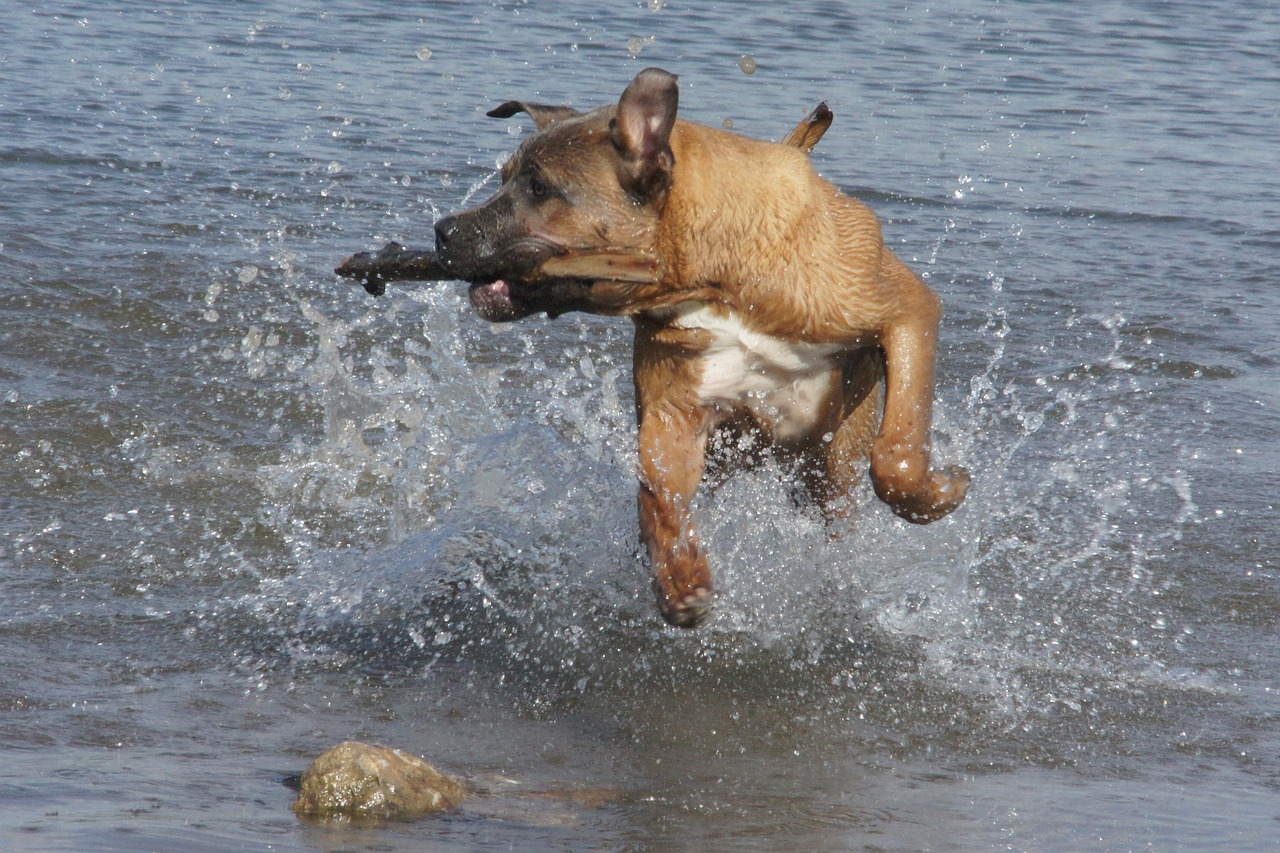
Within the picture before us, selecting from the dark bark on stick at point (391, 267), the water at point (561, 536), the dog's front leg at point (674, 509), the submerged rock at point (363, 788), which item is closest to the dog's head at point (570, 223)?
the dark bark on stick at point (391, 267)

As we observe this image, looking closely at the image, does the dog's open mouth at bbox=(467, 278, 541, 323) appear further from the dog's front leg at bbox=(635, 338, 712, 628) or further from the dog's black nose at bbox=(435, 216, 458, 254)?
the dog's front leg at bbox=(635, 338, 712, 628)

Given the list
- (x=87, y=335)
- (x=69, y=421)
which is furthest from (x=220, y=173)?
(x=69, y=421)

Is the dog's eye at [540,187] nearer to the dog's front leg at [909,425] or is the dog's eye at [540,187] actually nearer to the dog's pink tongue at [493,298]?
the dog's pink tongue at [493,298]

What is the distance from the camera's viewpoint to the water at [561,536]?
394cm

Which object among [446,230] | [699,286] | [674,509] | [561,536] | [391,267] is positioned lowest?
[561,536]

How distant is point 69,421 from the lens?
6789 mm

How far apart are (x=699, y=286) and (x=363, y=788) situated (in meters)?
1.73

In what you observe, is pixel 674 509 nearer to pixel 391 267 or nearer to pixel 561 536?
pixel 561 536

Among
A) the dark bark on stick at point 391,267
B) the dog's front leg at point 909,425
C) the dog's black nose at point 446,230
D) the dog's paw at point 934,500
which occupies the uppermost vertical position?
the dog's black nose at point 446,230

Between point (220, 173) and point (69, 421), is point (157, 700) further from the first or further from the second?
point (220, 173)

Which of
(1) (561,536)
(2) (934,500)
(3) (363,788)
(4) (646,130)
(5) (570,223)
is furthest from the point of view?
(1) (561,536)

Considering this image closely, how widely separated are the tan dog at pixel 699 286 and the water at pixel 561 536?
0.60 m

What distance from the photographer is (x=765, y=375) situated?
187 inches

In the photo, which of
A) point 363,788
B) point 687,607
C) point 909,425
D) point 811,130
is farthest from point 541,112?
point 363,788
